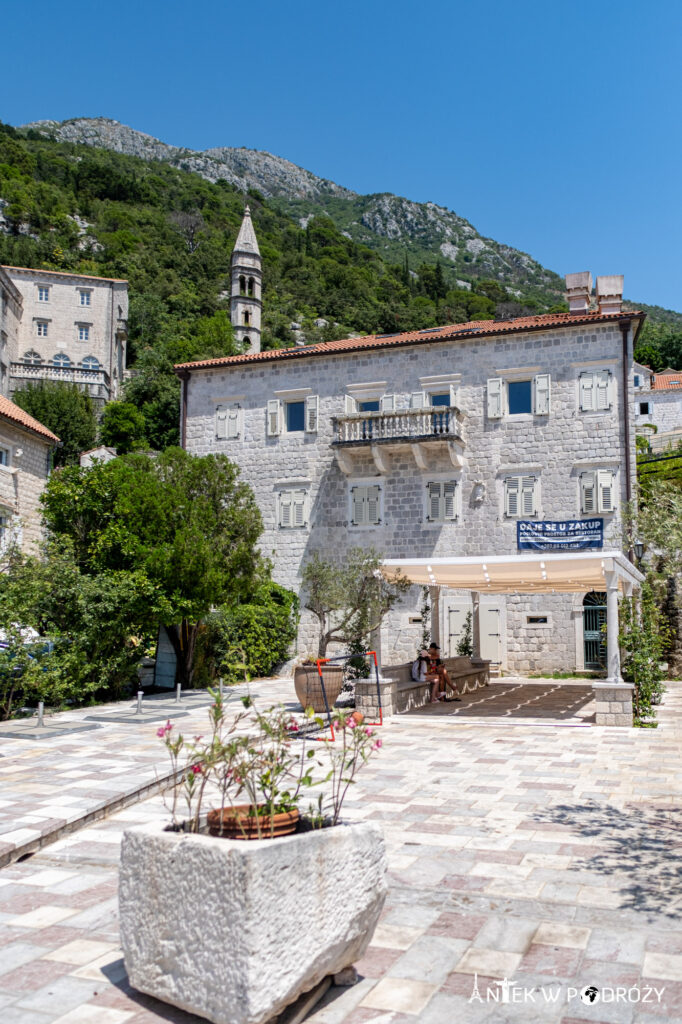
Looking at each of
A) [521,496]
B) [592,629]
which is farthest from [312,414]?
[592,629]

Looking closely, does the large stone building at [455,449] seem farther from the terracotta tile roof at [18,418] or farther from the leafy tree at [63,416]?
the leafy tree at [63,416]

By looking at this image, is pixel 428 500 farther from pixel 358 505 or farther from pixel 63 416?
pixel 63 416

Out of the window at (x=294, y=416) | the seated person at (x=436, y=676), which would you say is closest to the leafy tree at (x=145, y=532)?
the seated person at (x=436, y=676)

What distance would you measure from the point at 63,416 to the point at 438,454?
29.1 metres

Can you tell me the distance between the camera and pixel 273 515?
27.6 m

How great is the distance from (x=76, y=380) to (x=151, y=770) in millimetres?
49160

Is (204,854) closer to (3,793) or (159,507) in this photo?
(3,793)

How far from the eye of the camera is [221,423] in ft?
94.9

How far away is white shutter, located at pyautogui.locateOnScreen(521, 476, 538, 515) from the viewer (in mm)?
24594

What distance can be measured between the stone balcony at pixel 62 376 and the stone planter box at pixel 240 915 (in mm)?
50787

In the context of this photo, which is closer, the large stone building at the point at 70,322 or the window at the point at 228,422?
the window at the point at 228,422

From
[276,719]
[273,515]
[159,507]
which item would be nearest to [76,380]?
[273,515]

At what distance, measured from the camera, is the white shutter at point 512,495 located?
81.4 feet

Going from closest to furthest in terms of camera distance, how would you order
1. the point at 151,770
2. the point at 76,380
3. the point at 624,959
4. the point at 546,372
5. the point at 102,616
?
1. the point at 624,959
2. the point at 151,770
3. the point at 102,616
4. the point at 546,372
5. the point at 76,380
